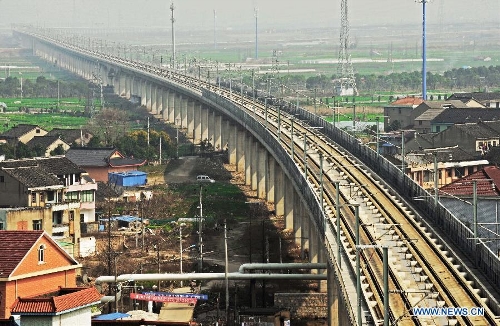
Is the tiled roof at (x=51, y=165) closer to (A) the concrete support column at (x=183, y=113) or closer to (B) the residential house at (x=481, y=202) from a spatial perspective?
(B) the residential house at (x=481, y=202)

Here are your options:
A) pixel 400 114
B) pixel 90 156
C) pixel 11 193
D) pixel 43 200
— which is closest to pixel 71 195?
pixel 43 200

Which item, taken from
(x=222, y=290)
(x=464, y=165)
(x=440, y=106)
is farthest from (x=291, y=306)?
(x=440, y=106)

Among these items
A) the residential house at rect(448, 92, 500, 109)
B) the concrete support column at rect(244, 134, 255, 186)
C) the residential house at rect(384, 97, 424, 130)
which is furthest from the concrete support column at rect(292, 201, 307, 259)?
the residential house at rect(448, 92, 500, 109)

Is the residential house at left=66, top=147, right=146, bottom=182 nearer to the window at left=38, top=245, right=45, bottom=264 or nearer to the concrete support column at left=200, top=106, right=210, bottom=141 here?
the concrete support column at left=200, top=106, right=210, bottom=141

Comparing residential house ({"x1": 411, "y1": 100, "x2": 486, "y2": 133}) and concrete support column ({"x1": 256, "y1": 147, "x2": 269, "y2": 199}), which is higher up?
Result: residential house ({"x1": 411, "y1": 100, "x2": 486, "y2": 133})

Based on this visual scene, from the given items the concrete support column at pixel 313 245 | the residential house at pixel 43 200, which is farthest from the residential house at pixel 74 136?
the concrete support column at pixel 313 245

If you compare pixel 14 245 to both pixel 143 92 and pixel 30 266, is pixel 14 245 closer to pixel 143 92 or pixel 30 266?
pixel 30 266
